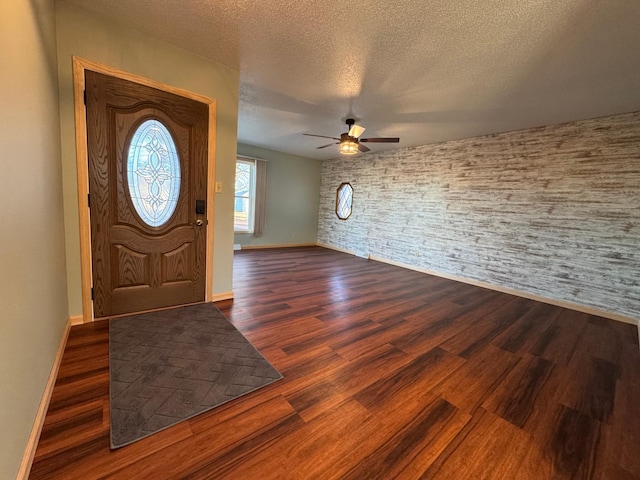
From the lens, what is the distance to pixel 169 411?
4.72ft

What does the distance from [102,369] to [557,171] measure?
536 centimetres

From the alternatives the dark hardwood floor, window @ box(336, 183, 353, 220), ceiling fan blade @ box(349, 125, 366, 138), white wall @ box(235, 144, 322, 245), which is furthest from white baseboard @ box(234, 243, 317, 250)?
ceiling fan blade @ box(349, 125, 366, 138)

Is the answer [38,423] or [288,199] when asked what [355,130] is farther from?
[288,199]

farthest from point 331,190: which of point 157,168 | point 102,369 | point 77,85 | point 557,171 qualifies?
point 102,369

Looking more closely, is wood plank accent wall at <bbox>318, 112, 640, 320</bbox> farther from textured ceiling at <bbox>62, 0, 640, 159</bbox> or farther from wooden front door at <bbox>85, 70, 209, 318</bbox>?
wooden front door at <bbox>85, 70, 209, 318</bbox>

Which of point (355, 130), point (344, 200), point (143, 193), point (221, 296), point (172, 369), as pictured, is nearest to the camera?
point (172, 369)

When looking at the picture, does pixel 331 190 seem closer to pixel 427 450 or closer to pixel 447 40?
pixel 447 40

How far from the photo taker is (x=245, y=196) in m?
6.30

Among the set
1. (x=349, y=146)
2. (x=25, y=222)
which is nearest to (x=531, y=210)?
(x=349, y=146)

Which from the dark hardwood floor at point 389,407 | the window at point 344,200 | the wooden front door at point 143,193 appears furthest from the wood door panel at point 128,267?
the window at point 344,200

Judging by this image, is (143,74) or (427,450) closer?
(427,450)

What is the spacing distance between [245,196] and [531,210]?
18.0 ft

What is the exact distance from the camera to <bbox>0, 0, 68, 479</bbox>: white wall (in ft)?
3.22

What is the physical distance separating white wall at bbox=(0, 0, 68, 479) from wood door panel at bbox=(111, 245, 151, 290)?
557 millimetres
